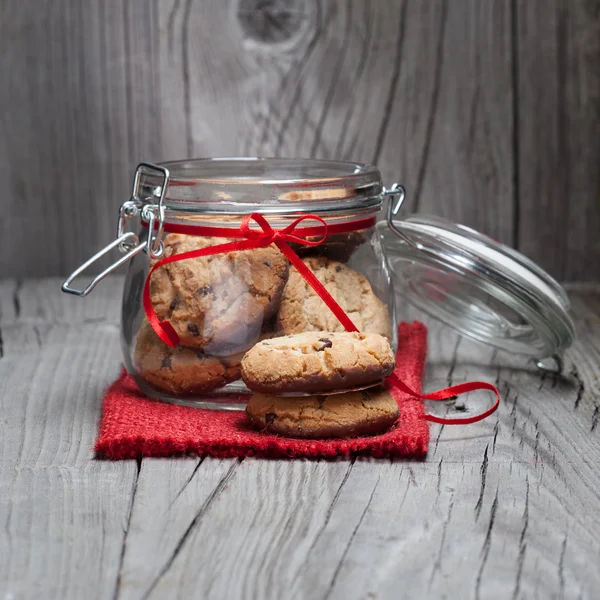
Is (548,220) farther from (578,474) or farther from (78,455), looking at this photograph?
(78,455)

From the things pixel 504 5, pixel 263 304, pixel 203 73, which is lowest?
pixel 263 304

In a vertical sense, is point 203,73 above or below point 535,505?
above

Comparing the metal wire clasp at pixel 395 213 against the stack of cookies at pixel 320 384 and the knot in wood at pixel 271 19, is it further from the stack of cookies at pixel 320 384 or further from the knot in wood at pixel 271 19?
the knot in wood at pixel 271 19

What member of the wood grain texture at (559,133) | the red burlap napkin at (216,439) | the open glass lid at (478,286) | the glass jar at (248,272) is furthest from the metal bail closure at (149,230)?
the wood grain texture at (559,133)

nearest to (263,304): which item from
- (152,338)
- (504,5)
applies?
(152,338)

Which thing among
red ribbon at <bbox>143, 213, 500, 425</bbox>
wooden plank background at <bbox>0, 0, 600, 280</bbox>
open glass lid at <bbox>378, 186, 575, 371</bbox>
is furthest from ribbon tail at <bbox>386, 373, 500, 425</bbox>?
wooden plank background at <bbox>0, 0, 600, 280</bbox>

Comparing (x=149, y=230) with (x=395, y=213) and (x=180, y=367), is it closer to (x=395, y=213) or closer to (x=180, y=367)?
(x=180, y=367)
